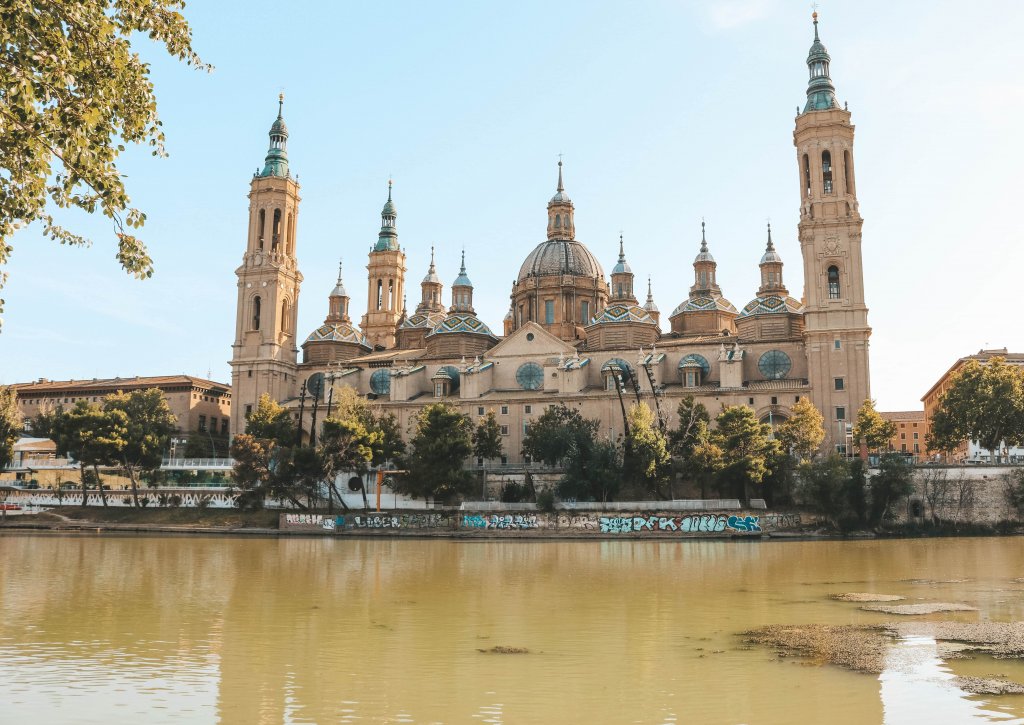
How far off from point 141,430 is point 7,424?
34.3ft

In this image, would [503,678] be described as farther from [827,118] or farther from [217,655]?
[827,118]

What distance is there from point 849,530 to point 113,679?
40.8 metres

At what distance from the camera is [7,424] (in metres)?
60.3

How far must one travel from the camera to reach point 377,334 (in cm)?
8906

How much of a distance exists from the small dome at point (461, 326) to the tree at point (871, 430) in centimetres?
3143

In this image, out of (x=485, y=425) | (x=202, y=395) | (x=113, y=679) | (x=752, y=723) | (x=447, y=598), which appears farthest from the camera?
(x=202, y=395)

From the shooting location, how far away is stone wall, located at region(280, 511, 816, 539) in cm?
4444

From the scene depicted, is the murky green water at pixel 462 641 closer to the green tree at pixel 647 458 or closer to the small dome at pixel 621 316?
the green tree at pixel 647 458

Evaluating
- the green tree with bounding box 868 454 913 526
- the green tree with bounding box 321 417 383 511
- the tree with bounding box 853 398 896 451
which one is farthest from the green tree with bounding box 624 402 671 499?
the green tree with bounding box 321 417 383 511

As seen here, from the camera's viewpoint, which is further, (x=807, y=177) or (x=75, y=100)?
(x=807, y=177)

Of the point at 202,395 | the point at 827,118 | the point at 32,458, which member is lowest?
the point at 32,458

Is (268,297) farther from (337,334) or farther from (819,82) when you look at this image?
(819,82)

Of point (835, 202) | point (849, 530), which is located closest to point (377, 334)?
point (835, 202)

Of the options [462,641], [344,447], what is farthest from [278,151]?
[462,641]
